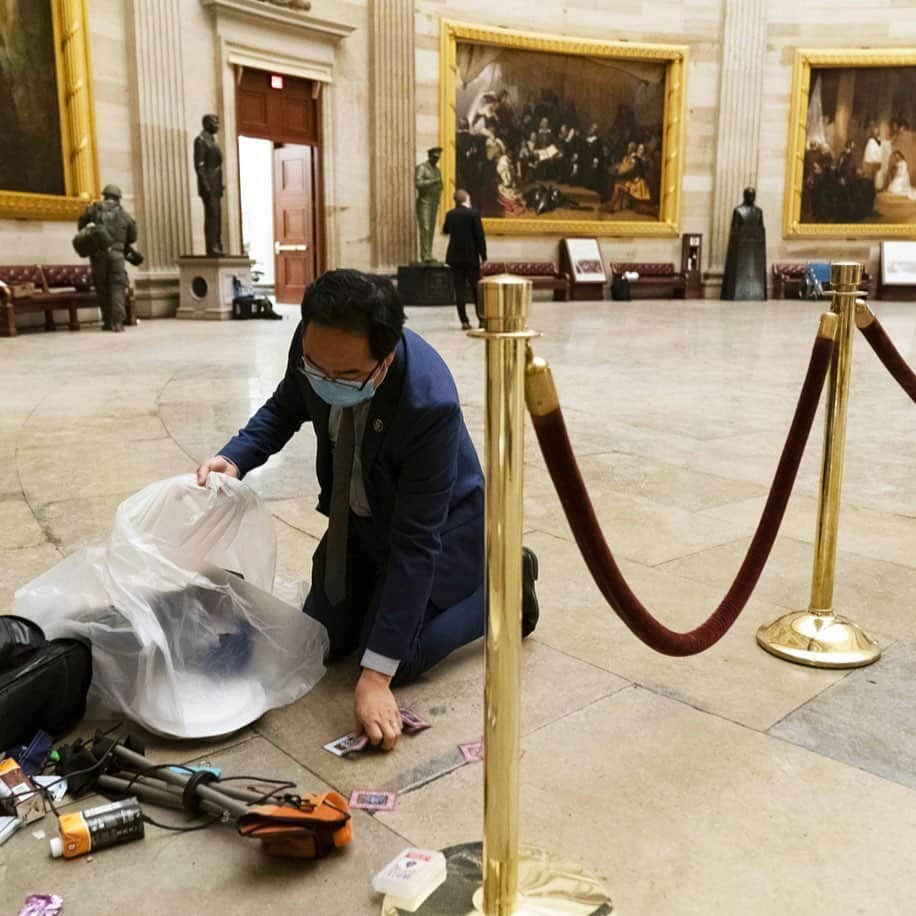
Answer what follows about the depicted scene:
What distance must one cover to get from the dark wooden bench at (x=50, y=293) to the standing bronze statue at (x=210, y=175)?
1.34 meters

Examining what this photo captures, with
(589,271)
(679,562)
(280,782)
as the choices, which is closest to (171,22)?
(589,271)

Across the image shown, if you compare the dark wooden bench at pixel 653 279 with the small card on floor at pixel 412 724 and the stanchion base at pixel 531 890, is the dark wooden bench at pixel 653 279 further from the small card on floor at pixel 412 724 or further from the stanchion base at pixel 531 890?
the stanchion base at pixel 531 890

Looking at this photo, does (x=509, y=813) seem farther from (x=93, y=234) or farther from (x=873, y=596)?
(x=93, y=234)

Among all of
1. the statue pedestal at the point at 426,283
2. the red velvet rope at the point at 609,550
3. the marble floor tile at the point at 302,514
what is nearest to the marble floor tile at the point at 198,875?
the red velvet rope at the point at 609,550

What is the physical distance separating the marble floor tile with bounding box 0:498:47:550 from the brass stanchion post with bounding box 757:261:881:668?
8.00ft

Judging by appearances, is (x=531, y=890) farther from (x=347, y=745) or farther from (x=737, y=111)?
(x=737, y=111)

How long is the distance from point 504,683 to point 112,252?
1125 centimetres

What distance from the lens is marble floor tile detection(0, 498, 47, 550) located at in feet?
11.1

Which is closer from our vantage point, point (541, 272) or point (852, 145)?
point (541, 272)

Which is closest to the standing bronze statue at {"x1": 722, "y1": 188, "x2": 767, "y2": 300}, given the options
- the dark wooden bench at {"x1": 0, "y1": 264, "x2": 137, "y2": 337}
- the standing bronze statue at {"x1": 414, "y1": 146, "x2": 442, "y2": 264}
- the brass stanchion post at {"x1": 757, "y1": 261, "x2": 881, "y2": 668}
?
the standing bronze statue at {"x1": 414, "y1": 146, "x2": 442, "y2": 264}

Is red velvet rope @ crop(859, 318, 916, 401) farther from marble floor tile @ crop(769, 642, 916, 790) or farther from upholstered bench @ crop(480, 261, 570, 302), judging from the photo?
upholstered bench @ crop(480, 261, 570, 302)

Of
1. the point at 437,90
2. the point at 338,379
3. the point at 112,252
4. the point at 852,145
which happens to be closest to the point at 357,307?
the point at 338,379

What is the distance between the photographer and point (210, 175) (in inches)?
513

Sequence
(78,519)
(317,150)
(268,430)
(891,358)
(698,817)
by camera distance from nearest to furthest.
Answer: (698,817), (268,430), (891,358), (78,519), (317,150)
